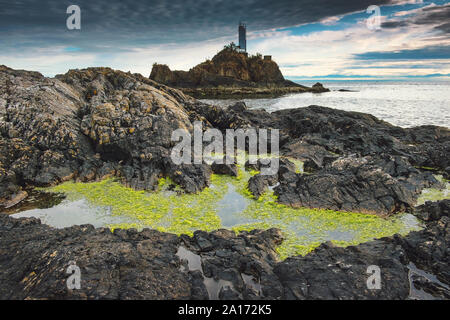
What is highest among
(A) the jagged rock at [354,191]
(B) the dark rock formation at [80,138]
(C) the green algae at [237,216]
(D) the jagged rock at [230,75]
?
(D) the jagged rock at [230,75]

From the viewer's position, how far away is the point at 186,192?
15234mm

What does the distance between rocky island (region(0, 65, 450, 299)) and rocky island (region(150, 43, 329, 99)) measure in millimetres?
91968

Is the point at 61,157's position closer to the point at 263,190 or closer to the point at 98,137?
the point at 98,137

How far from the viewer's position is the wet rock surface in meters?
7.07

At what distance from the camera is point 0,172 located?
14.8 meters

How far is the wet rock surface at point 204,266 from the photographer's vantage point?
7.07 meters

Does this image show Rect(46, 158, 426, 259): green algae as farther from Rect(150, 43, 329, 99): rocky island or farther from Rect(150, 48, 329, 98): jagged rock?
Rect(150, 48, 329, 98): jagged rock

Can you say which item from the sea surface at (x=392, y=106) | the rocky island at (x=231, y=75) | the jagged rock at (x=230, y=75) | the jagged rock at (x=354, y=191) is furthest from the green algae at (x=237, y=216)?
the jagged rock at (x=230, y=75)

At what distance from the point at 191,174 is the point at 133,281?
382 inches

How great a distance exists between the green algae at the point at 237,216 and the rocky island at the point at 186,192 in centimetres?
57

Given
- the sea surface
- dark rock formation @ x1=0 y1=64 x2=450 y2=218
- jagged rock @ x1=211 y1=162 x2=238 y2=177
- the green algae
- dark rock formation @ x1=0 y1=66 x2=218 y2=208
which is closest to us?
the green algae

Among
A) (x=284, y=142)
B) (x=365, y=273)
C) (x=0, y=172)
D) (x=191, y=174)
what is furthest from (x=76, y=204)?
(x=284, y=142)

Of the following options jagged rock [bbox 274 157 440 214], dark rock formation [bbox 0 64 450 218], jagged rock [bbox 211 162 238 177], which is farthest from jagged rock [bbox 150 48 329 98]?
jagged rock [bbox 274 157 440 214]

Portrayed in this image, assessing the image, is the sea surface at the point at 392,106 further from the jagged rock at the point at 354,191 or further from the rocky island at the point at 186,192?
the jagged rock at the point at 354,191
